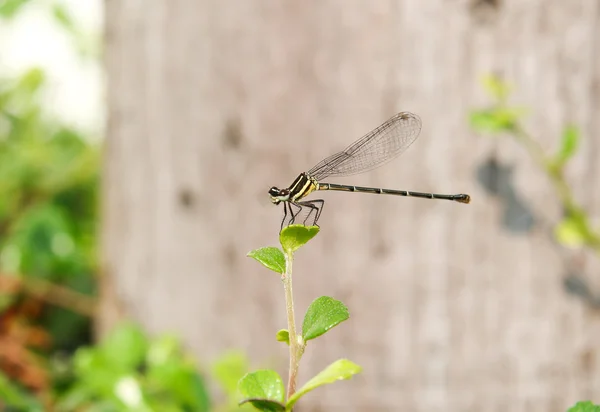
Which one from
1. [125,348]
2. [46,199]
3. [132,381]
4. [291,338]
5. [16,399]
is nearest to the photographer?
[291,338]

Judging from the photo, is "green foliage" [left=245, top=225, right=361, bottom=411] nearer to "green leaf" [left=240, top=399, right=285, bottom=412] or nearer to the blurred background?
"green leaf" [left=240, top=399, right=285, bottom=412]

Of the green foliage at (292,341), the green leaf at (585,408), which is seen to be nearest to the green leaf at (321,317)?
the green foliage at (292,341)

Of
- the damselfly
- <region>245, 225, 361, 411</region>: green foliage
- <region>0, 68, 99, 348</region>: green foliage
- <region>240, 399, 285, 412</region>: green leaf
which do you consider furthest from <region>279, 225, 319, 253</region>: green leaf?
<region>0, 68, 99, 348</region>: green foliage

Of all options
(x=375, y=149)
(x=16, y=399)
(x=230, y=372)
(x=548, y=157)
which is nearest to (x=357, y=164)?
(x=375, y=149)

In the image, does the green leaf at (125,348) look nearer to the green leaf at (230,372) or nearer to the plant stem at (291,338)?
the green leaf at (230,372)

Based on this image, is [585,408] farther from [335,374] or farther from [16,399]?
[16,399]

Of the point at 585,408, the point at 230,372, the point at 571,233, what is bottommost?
the point at 585,408
